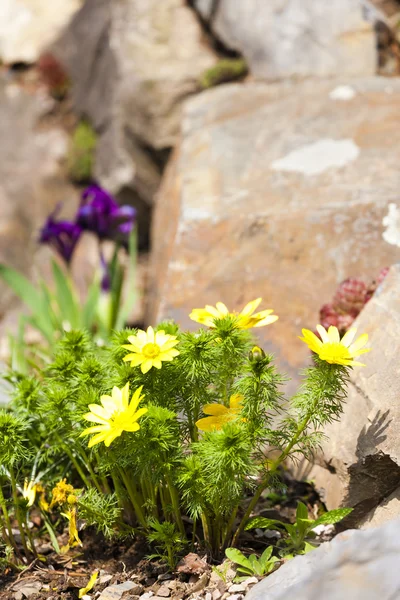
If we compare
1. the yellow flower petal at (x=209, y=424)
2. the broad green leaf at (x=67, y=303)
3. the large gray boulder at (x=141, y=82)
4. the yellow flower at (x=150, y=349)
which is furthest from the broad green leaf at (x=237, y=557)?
the large gray boulder at (x=141, y=82)

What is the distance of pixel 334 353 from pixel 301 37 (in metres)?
3.74

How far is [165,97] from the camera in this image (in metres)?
5.49

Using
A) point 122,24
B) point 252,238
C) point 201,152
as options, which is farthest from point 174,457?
point 122,24

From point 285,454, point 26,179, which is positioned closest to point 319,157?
point 285,454

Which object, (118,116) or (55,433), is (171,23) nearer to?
(118,116)

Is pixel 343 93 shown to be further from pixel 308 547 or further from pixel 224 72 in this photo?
pixel 308 547

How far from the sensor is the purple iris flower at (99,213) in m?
4.76

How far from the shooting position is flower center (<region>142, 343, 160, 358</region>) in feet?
6.11

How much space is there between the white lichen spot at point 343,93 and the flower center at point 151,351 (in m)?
2.88

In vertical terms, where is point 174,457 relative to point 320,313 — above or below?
above

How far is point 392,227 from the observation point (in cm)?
318

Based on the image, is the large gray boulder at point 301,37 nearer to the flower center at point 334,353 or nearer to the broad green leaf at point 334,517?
the flower center at point 334,353

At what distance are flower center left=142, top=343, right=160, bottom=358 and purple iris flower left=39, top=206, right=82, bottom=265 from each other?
10.0 ft

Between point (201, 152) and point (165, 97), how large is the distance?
151cm
